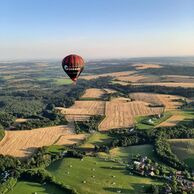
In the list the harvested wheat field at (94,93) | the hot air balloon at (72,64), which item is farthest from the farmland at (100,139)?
the hot air balloon at (72,64)

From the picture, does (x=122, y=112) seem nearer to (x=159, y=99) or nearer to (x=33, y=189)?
(x=159, y=99)

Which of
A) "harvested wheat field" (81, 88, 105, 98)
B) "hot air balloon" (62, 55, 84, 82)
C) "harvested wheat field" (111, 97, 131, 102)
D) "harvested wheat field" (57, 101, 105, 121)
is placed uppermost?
"hot air balloon" (62, 55, 84, 82)

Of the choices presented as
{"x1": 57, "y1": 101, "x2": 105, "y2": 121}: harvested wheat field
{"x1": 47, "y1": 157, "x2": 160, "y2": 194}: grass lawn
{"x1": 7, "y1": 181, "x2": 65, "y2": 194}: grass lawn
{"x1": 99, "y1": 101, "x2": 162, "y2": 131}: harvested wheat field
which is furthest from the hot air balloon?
{"x1": 57, "y1": 101, "x2": 105, "y2": 121}: harvested wheat field

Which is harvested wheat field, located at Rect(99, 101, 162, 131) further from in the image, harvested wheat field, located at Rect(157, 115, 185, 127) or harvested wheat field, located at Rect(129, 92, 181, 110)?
harvested wheat field, located at Rect(157, 115, 185, 127)

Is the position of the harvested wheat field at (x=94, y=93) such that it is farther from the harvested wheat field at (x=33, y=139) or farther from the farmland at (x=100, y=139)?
the harvested wheat field at (x=33, y=139)

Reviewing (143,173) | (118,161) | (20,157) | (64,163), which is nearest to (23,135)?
(20,157)

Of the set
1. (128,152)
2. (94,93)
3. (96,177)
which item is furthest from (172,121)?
(94,93)

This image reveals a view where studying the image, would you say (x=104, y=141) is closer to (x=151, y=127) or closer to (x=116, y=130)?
(x=116, y=130)
